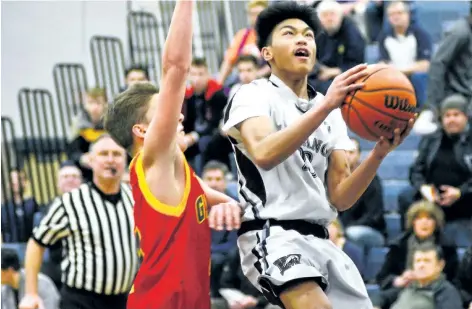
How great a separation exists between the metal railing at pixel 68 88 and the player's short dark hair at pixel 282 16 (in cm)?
717

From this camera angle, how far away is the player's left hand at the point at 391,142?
447 cm

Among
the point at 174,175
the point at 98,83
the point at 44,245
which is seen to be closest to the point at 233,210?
the point at 174,175

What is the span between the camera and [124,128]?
4730mm

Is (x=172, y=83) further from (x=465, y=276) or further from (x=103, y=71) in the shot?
(x=103, y=71)

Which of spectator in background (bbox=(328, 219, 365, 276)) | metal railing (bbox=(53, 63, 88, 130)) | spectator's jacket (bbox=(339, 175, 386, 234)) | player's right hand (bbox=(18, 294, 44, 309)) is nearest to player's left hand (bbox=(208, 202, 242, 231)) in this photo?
player's right hand (bbox=(18, 294, 44, 309))

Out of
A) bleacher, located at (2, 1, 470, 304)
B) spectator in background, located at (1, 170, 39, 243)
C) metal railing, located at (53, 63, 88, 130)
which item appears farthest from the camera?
metal railing, located at (53, 63, 88, 130)

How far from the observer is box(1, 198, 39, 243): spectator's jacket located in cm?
1073

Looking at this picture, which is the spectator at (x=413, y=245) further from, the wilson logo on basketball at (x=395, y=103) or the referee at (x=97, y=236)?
the wilson logo on basketball at (x=395, y=103)

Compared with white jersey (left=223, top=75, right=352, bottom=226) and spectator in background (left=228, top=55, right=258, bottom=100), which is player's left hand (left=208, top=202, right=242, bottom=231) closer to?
white jersey (left=223, top=75, right=352, bottom=226)

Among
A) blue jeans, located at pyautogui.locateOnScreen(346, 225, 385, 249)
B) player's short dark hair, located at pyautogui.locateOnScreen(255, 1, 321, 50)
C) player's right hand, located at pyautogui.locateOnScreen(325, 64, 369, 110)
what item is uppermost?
player's short dark hair, located at pyautogui.locateOnScreen(255, 1, 321, 50)

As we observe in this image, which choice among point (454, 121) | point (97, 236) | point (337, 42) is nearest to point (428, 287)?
point (454, 121)

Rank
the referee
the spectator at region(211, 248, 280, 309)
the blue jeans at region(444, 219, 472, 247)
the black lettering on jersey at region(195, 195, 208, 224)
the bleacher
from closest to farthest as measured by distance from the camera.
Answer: the black lettering on jersey at region(195, 195, 208, 224) < the referee < the spectator at region(211, 248, 280, 309) < the blue jeans at region(444, 219, 472, 247) < the bleacher

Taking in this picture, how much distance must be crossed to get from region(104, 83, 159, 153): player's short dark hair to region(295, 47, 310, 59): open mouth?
0.60 m

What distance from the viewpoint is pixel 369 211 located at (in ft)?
28.2
